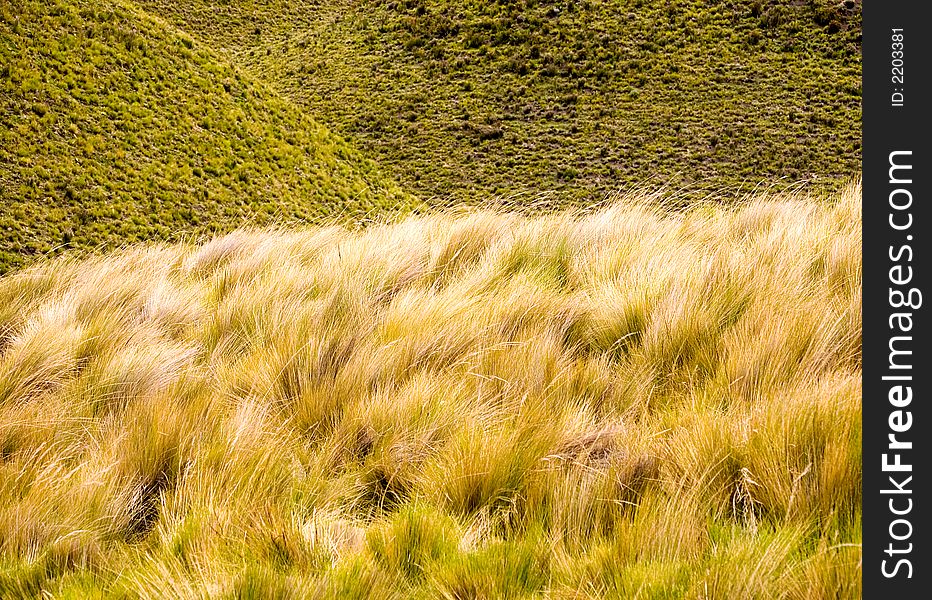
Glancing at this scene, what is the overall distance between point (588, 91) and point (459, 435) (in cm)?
2563

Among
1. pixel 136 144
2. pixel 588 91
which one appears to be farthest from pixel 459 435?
pixel 588 91

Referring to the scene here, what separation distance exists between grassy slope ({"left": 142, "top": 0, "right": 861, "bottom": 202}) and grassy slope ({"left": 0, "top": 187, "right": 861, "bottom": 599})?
17.8 m

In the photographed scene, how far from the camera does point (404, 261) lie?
405 centimetres

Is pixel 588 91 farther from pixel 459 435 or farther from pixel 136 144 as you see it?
pixel 459 435

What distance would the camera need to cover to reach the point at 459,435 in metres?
1.93

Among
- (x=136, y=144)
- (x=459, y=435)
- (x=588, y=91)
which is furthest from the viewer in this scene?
(x=588, y=91)

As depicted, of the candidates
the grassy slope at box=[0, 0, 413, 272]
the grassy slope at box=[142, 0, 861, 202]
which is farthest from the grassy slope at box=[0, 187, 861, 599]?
the grassy slope at box=[142, 0, 861, 202]

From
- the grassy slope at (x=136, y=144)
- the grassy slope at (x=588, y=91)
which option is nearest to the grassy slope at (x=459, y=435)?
the grassy slope at (x=136, y=144)

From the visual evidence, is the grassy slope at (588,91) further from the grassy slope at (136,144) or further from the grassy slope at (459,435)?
the grassy slope at (459,435)

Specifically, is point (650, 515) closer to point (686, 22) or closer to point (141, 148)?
point (141, 148)

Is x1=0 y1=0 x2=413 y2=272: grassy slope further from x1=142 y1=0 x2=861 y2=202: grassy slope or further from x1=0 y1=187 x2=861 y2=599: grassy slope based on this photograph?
x1=0 y1=187 x2=861 y2=599: grassy slope

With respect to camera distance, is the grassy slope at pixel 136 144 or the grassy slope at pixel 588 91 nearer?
the grassy slope at pixel 136 144

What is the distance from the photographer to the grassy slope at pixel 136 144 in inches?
532

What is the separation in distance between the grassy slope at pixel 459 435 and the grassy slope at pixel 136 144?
10.9 metres
